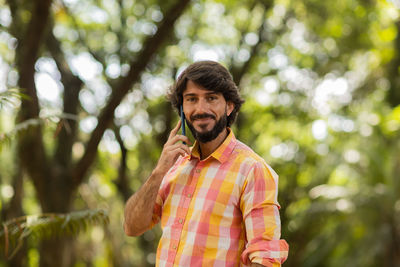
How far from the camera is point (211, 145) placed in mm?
2336

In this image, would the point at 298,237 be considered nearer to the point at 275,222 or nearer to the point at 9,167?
the point at 9,167

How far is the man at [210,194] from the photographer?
6.59 feet

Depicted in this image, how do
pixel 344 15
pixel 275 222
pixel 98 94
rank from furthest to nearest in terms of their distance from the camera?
Result: pixel 98 94 → pixel 344 15 → pixel 275 222

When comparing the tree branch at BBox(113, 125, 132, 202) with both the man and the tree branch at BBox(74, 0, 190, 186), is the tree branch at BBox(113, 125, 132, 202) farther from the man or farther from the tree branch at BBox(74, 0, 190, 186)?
the man

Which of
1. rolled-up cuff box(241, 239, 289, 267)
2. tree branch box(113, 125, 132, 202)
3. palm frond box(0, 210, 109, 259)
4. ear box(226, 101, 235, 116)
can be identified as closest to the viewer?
rolled-up cuff box(241, 239, 289, 267)

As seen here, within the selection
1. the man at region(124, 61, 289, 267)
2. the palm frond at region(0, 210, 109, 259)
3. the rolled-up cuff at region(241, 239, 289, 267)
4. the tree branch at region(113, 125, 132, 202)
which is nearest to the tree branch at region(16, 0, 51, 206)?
the palm frond at region(0, 210, 109, 259)

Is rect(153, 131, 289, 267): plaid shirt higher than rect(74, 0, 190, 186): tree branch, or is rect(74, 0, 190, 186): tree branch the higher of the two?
rect(74, 0, 190, 186): tree branch

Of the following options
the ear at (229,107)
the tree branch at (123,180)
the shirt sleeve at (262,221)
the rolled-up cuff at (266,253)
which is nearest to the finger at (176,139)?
the ear at (229,107)

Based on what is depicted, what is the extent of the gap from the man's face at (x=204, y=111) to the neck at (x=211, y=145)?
0.11 ft

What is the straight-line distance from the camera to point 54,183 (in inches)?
285

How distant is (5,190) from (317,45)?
10.8 m

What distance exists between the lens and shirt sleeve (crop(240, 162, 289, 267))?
194 cm

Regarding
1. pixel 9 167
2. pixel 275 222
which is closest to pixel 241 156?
pixel 275 222

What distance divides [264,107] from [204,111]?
1373cm
